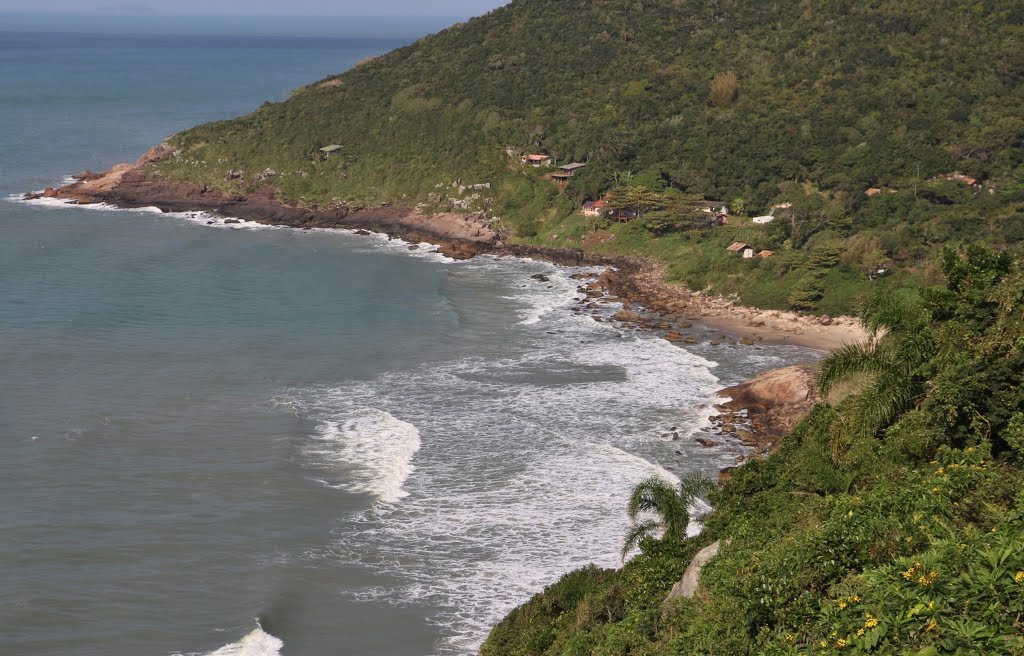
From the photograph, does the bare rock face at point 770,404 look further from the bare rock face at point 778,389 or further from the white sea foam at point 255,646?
the white sea foam at point 255,646

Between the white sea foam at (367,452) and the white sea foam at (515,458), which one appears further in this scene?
the white sea foam at (367,452)

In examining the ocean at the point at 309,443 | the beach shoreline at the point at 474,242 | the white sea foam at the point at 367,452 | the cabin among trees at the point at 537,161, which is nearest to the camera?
the ocean at the point at 309,443

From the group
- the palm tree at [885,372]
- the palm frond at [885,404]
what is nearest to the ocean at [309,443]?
the palm tree at [885,372]

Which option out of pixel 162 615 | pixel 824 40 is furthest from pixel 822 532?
pixel 824 40

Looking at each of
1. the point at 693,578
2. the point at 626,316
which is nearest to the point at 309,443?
the point at 693,578

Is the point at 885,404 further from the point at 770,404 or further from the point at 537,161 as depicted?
the point at 537,161

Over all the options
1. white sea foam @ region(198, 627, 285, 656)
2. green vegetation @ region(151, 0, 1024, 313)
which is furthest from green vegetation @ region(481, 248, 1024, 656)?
green vegetation @ region(151, 0, 1024, 313)
